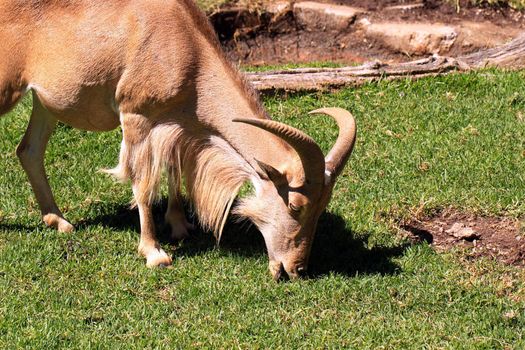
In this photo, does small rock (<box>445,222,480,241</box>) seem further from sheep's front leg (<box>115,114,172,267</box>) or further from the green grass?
sheep's front leg (<box>115,114,172,267</box>)

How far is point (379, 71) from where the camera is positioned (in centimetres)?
1023

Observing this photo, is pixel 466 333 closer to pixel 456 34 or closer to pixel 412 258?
pixel 412 258

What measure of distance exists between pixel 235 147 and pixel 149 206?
837 millimetres

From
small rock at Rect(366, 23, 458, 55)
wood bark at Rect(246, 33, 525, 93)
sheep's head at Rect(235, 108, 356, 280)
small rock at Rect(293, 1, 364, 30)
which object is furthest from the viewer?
small rock at Rect(293, 1, 364, 30)

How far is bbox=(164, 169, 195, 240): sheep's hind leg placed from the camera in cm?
786

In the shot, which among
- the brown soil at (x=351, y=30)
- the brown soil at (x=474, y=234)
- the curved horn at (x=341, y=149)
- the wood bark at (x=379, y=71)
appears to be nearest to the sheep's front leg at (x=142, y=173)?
the curved horn at (x=341, y=149)

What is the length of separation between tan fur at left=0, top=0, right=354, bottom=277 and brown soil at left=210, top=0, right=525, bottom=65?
15.2ft

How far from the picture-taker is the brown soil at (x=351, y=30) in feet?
38.3

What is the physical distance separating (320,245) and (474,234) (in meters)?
1.16

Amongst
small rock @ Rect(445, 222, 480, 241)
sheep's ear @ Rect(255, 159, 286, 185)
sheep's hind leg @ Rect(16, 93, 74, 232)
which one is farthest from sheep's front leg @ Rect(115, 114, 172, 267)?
small rock @ Rect(445, 222, 480, 241)

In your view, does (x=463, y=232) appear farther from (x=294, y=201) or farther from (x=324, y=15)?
(x=324, y=15)

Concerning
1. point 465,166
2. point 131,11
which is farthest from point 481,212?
point 131,11

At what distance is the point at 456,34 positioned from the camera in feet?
37.8

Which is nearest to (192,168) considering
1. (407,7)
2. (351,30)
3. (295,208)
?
(295,208)
